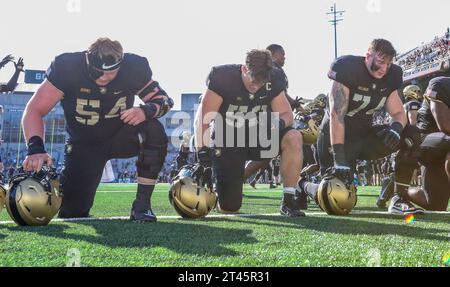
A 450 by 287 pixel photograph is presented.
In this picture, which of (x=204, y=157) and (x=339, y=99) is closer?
(x=204, y=157)

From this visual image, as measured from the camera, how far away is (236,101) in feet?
15.9

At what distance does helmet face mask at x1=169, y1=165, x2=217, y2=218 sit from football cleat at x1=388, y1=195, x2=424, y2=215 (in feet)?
6.39

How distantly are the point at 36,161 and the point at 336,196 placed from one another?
2.63m

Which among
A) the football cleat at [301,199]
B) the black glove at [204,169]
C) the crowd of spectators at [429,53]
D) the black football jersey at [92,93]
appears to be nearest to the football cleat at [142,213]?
the black glove at [204,169]

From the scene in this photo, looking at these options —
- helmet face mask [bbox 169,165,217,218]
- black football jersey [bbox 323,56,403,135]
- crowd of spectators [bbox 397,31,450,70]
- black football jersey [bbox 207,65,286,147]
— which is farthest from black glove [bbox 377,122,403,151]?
crowd of spectators [bbox 397,31,450,70]

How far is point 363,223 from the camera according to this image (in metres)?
3.85

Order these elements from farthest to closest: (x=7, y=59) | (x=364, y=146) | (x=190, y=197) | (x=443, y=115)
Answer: (x=7, y=59)
(x=364, y=146)
(x=190, y=197)
(x=443, y=115)

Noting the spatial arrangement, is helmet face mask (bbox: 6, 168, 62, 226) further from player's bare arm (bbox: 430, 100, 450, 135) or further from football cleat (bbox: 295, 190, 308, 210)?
football cleat (bbox: 295, 190, 308, 210)

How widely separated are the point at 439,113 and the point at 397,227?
926 mm

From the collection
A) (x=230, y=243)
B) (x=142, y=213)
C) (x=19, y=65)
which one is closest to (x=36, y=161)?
(x=142, y=213)

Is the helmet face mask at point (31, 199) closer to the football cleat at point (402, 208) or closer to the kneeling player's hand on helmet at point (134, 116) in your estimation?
the kneeling player's hand on helmet at point (134, 116)

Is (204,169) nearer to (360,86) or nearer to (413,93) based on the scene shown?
(360,86)
